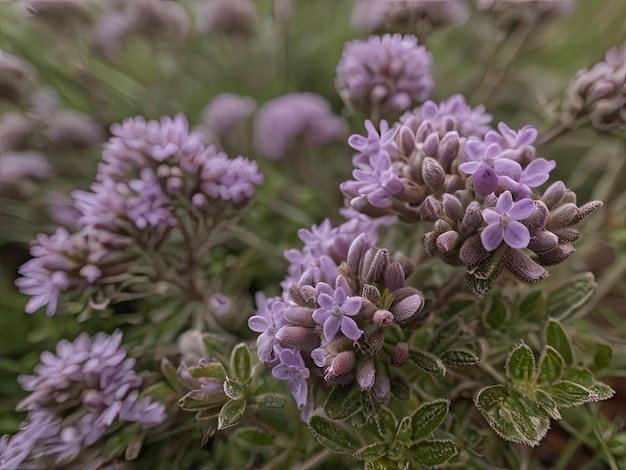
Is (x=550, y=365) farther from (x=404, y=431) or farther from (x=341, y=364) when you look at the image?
(x=341, y=364)

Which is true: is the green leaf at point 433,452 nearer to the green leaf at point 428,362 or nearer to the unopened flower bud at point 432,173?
the green leaf at point 428,362

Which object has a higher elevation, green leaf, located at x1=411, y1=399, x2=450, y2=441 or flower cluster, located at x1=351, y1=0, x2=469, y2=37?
flower cluster, located at x1=351, y1=0, x2=469, y2=37

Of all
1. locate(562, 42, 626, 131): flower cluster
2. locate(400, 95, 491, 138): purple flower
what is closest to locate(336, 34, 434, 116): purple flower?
locate(400, 95, 491, 138): purple flower

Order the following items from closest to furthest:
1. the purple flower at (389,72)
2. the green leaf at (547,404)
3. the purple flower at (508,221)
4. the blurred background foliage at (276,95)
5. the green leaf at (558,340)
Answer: the purple flower at (508,221), the green leaf at (547,404), the green leaf at (558,340), the purple flower at (389,72), the blurred background foliage at (276,95)

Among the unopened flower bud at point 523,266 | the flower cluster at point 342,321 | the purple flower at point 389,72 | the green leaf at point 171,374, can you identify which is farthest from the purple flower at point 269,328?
the purple flower at point 389,72

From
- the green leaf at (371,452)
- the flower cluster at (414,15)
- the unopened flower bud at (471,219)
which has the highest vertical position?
the flower cluster at (414,15)

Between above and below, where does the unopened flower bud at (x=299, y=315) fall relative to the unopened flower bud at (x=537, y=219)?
below

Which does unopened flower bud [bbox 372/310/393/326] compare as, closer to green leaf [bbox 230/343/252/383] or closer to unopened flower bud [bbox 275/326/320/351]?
unopened flower bud [bbox 275/326/320/351]
